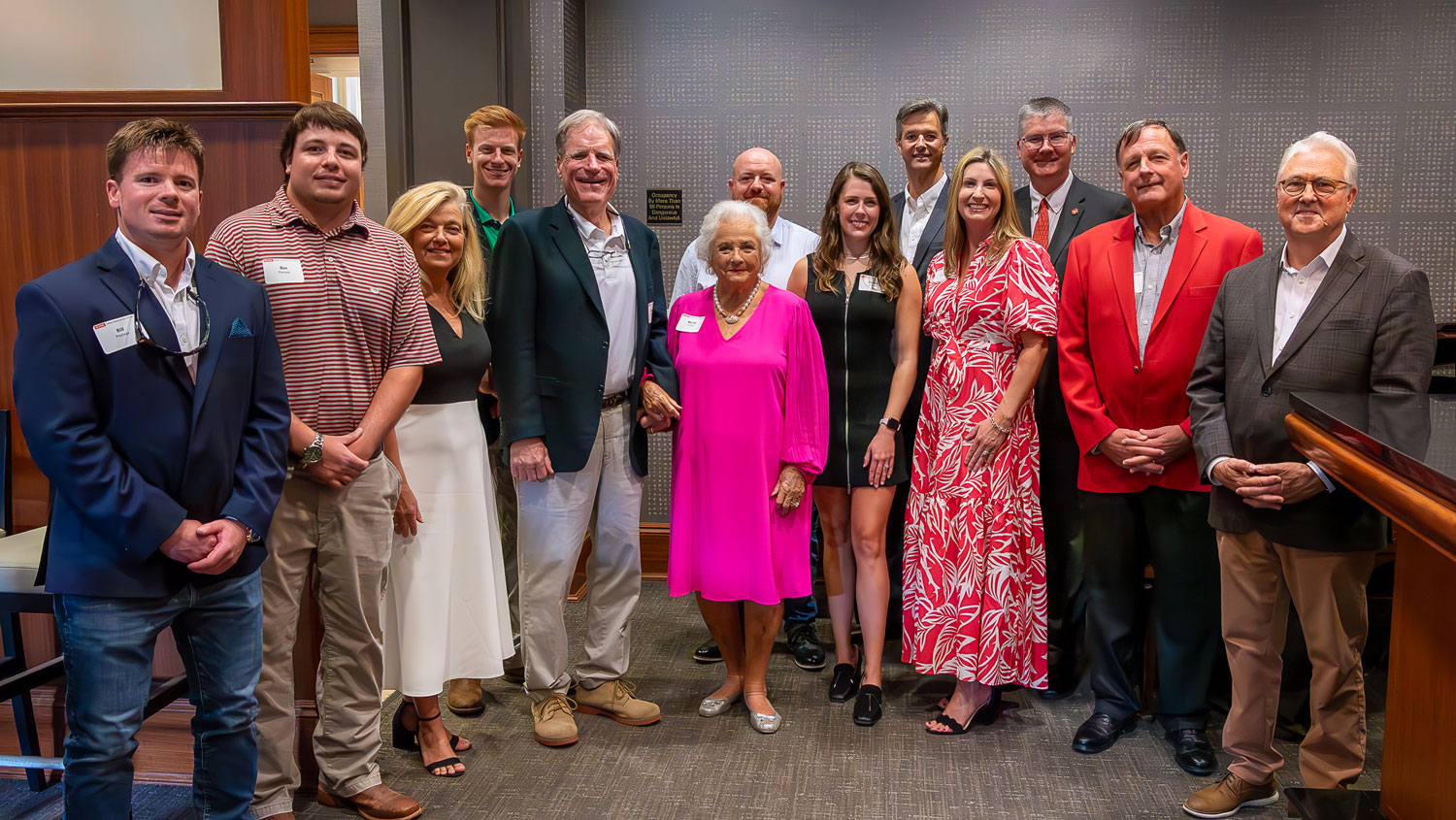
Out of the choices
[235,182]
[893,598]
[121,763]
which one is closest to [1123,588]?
[893,598]

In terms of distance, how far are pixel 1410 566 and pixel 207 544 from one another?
2.53 metres

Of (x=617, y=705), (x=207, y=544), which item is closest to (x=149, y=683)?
(x=207, y=544)

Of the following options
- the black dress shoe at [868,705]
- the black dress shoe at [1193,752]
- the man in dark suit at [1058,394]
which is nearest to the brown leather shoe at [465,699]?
the black dress shoe at [868,705]

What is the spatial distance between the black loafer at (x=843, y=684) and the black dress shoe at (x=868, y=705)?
0.29 feet

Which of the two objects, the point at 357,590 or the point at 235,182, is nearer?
the point at 357,590

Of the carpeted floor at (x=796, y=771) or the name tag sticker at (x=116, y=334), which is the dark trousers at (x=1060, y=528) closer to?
the carpeted floor at (x=796, y=771)

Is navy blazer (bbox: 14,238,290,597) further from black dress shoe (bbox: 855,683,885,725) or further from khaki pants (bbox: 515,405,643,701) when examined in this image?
black dress shoe (bbox: 855,683,885,725)

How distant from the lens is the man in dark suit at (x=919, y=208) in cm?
359

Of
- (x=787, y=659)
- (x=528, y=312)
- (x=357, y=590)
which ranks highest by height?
(x=528, y=312)

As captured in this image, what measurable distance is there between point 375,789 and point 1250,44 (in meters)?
5.02

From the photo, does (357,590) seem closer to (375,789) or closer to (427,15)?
(375,789)

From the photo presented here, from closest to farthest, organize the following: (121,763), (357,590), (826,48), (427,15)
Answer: (121,763) → (357,590) → (427,15) → (826,48)

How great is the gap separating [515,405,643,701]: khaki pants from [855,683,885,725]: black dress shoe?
0.81 meters

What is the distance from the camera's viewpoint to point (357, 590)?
2598 millimetres
